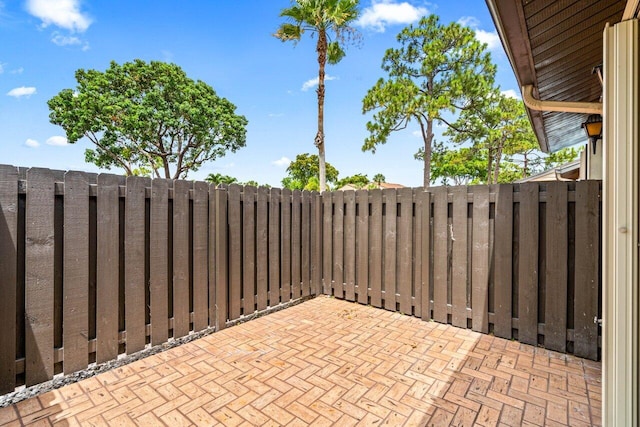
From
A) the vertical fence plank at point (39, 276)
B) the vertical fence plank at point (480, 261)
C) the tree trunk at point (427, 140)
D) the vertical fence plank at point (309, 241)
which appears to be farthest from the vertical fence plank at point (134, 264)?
the tree trunk at point (427, 140)

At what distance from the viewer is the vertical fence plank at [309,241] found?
14.4 ft

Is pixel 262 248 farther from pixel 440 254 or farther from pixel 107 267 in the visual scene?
pixel 440 254

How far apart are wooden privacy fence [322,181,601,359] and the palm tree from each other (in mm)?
4656

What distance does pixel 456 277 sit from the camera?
3.41 m

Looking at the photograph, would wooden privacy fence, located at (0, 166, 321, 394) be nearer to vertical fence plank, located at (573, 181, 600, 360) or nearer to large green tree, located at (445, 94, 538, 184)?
vertical fence plank, located at (573, 181, 600, 360)

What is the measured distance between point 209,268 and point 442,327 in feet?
8.77

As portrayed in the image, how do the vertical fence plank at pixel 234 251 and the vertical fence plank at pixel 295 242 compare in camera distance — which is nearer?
the vertical fence plank at pixel 234 251

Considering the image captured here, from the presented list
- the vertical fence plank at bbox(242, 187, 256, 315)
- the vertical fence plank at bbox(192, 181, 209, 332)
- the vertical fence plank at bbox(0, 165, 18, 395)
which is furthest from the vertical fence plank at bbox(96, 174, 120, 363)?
the vertical fence plank at bbox(242, 187, 256, 315)

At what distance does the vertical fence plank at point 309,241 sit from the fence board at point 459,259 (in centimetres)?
193

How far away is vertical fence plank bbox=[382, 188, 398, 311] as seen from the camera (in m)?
3.88

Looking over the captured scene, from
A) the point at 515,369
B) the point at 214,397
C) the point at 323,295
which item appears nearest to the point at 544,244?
the point at 515,369

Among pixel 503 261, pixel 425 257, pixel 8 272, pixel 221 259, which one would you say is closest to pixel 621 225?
pixel 503 261

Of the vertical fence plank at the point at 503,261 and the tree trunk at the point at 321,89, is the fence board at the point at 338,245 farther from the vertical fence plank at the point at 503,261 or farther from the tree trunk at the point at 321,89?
the tree trunk at the point at 321,89

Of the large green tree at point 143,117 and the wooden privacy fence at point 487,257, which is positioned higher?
the large green tree at point 143,117
